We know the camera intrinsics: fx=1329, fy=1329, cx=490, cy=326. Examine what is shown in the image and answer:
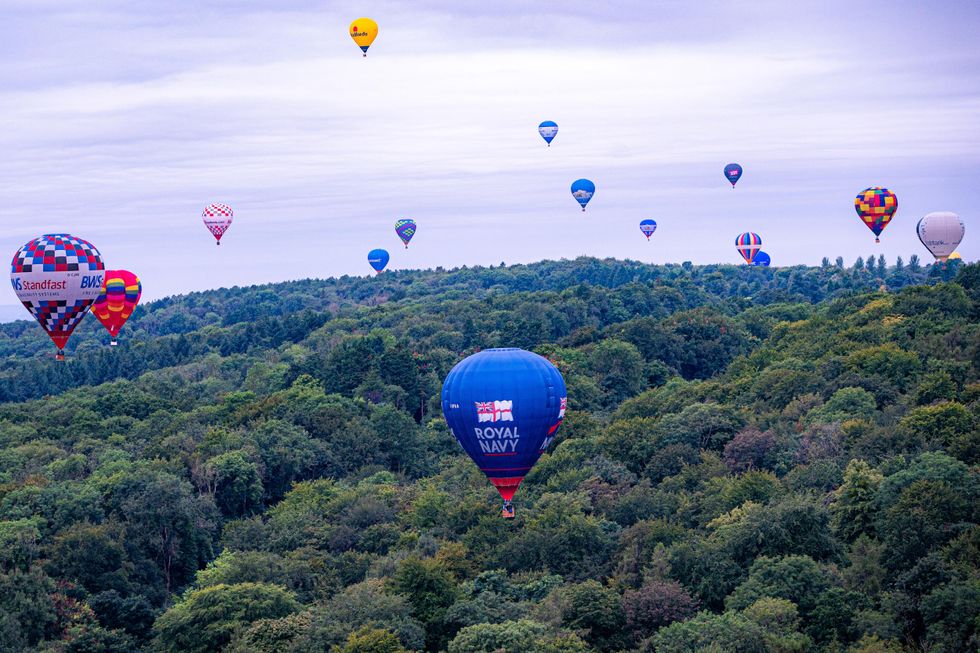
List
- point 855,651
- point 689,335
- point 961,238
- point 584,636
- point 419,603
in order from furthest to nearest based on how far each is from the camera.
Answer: point 689,335, point 961,238, point 419,603, point 584,636, point 855,651

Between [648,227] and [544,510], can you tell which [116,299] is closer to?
[544,510]

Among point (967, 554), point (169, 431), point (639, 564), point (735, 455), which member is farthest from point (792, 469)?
point (169, 431)

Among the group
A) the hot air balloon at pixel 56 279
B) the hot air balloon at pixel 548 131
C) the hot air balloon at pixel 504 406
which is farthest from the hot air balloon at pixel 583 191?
the hot air balloon at pixel 504 406

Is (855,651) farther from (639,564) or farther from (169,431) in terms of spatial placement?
(169,431)

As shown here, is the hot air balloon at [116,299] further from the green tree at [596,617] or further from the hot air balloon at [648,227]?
the hot air balloon at [648,227]

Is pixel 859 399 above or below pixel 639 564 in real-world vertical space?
above
